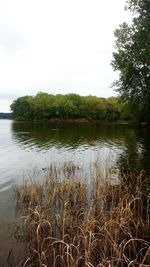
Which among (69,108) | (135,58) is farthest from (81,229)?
(69,108)

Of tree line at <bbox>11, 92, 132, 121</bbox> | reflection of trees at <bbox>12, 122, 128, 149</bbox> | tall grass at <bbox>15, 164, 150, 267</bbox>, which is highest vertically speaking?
tree line at <bbox>11, 92, 132, 121</bbox>

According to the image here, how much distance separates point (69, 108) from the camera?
14100 centimetres

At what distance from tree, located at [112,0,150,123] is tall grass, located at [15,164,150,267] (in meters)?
20.4

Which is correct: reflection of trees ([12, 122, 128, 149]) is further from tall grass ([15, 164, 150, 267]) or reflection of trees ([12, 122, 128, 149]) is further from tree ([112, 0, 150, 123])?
tall grass ([15, 164, 150, 267])

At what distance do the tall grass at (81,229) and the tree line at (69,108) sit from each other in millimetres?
119432

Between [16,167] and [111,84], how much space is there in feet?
74.3

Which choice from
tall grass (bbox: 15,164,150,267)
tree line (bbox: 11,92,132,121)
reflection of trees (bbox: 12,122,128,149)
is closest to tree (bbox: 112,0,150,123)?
reflection of trees (bbox: 12,122,128,149)

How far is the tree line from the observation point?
140m

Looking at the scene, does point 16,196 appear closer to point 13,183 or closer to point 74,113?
point 13,183

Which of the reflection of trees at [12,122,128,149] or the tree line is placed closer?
the reflection of trees at [12,122,128,149]

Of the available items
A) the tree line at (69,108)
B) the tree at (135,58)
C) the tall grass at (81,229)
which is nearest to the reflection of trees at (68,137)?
the tree at (135,58)

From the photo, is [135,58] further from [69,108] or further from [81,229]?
[69,108]

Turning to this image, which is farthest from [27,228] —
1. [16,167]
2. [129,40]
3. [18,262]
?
[129,40]

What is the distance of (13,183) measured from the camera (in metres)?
18.0
